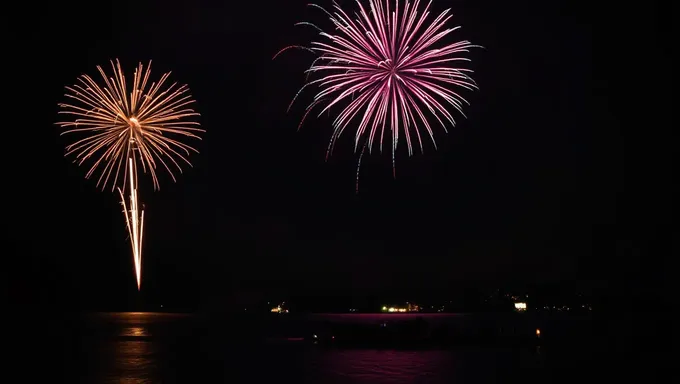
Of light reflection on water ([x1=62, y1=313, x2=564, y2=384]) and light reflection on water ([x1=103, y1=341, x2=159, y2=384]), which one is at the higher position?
light reflection on water ([x1=103, y1=341, x2=159, y2=384])

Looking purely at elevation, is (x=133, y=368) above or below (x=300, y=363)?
above

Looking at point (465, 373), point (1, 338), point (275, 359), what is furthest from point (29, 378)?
point (1, 338)

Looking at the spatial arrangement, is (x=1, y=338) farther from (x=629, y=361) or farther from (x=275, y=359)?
(x=629, y=361)

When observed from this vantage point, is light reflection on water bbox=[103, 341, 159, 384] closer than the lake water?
Yes

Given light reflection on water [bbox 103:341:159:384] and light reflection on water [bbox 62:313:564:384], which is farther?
light reflection on water [bbox 62:313:564:384]

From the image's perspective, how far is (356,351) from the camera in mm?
32438

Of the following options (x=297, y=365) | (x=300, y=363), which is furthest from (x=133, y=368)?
(x=300, y=363)

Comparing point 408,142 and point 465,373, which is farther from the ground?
point 408,142

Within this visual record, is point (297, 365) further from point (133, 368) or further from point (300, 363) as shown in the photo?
point (133, 368)

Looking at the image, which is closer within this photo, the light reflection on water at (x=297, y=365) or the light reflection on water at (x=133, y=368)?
the light reflection on water at (x=133, y=368)

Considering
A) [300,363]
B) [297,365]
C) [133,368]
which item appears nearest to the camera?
[133,368]

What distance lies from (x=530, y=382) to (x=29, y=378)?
51.6 feet

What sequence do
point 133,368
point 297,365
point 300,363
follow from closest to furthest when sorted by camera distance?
1. point 133,368
2. point 297,365
3. point 300,363

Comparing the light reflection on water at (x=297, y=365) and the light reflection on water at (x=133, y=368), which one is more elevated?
the light reflection on water at (x=133, y=368)
